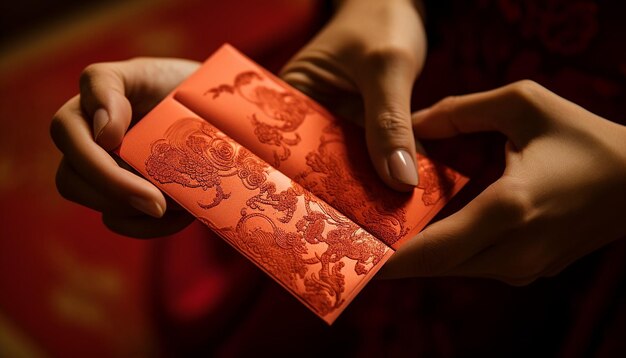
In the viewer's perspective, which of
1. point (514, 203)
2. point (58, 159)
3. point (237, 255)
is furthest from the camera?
point (58, 159)

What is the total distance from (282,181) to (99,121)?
236 millimetres

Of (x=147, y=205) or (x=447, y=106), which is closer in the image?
(x=147, y=205)

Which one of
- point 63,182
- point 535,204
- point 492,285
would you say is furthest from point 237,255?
point 535,204

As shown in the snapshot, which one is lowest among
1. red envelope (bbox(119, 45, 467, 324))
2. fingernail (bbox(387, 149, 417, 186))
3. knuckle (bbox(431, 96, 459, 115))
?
red envelope (bbox(119, 45, 467, 324))

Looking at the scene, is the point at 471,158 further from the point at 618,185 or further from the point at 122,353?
the point at 122,353

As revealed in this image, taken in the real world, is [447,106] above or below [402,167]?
above

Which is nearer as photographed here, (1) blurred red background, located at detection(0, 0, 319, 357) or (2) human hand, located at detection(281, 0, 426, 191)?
(2) human hand, located at detection(281, 0, 426, 191)

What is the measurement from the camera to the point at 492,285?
2.29 ft

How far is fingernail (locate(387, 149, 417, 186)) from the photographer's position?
1.84 feet

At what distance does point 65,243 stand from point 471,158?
0.89 meters

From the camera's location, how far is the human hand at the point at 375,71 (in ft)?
1.92

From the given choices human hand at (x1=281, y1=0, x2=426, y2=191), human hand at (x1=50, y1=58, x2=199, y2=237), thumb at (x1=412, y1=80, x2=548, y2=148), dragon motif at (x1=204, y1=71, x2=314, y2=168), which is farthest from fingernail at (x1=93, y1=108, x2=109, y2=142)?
thumb at (x1=412, y1=80, x2=548, y2=148)

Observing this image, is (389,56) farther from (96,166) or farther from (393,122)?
(96,166)

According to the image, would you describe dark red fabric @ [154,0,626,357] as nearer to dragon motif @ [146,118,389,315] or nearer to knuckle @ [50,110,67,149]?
dragon motif @ [146,118,389,315]
